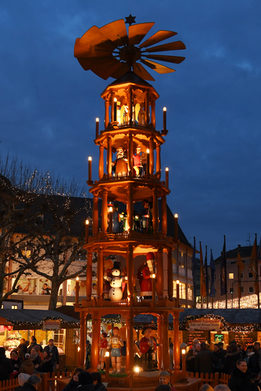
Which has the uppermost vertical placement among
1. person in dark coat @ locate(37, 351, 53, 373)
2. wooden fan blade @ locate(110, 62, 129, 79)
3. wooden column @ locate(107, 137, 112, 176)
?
wooden fan blade @ locate(110, 62, 129, 79)

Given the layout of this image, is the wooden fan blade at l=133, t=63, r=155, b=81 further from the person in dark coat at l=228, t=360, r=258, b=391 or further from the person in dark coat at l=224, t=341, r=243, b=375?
the person in dark coat at l=228, t=360, r=258, b=391

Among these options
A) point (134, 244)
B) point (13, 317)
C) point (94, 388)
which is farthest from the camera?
point (13, 317)

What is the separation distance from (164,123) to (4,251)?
15094 mm

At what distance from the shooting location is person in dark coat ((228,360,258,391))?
9.00 meters

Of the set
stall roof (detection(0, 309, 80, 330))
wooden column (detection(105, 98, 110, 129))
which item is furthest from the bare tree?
wooden column (detection(105, 98, 110, 129))

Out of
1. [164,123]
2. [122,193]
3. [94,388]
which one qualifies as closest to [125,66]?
[164,123]

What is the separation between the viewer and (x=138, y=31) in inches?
688

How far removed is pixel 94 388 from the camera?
9203mm

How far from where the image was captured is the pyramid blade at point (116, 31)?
17281mm

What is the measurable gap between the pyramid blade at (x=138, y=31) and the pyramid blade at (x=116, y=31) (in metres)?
0.22

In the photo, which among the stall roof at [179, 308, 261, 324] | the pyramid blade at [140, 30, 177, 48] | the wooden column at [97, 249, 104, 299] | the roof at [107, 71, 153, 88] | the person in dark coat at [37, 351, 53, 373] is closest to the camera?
the person in dark coat at [37, 351, 53, 373]

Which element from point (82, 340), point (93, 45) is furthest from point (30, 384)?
point (93, 45)

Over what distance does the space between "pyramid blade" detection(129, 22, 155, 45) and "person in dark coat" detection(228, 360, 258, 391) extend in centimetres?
1219

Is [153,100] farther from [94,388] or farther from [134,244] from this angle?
[94,388]
